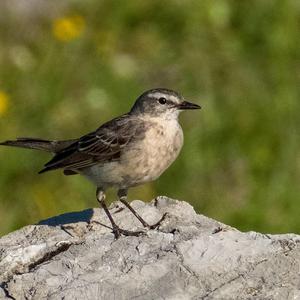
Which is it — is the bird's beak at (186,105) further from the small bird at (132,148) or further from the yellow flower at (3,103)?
the yellow flower at (3,103)

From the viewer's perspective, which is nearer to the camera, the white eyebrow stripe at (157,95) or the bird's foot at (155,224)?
the bird's foot at (155,224)

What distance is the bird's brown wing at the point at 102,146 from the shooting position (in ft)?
33.1

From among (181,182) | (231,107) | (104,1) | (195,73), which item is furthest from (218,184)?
(104,1)

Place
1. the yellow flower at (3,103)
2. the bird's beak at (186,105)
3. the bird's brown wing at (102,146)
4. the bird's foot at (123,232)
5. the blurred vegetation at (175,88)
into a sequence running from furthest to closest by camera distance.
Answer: the yellow flower at (3,103), the blurred vegetation at (175,88), the bird's beak at (186,105), the bird's brown wing at (102,146), the bird's foot at (123,232)

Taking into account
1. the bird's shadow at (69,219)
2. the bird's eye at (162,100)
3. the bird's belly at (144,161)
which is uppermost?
the bird's eye at (162,100)

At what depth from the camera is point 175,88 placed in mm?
14180

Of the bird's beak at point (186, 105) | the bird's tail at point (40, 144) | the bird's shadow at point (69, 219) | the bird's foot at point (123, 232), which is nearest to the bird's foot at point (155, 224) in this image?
the bird's foot at point (123, 232)

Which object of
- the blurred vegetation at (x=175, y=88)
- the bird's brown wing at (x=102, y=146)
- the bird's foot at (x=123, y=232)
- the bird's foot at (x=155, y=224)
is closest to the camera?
the bird's foot at (x=123, y=232)

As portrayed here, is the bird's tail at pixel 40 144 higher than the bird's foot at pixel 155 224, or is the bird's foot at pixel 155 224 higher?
the bird's tail at pixel 40 144

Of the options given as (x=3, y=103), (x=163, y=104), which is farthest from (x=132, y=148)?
(x=3, y=103)

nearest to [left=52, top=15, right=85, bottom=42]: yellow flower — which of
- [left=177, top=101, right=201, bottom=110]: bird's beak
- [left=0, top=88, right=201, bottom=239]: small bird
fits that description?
[left=0, top=88, right=201, bottom=239]: small bird

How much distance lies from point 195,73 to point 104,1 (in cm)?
199

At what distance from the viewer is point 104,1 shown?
15.9 m

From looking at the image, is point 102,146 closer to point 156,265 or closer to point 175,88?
point 156,265
